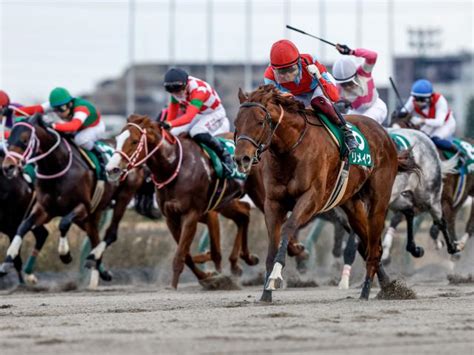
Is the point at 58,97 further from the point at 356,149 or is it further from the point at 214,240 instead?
the point at 356,149

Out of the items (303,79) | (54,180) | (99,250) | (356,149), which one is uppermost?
(303,79)

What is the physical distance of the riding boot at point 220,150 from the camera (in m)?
14.6

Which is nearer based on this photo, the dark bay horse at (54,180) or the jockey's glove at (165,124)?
the jockey's glove at (165,124)

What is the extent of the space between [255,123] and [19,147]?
16.6 ft

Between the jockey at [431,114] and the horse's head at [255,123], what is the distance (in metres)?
6.36

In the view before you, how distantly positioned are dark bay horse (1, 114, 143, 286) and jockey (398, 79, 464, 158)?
438 cm

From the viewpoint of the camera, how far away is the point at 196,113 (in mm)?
14258

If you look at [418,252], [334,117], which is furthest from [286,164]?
[418,252]

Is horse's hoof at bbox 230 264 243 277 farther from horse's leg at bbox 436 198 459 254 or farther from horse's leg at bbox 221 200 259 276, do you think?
horse's leg at bbox 436 198 459 254

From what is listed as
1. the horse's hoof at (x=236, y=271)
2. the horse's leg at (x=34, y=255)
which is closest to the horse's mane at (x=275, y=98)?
the horse's hoof at (x=236, y=271)

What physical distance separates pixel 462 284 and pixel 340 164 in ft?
12.7

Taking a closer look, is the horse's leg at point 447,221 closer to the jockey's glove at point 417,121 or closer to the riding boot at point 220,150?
the jockey's glove at point 417,121

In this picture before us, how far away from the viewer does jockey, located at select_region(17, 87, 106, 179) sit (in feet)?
50.1

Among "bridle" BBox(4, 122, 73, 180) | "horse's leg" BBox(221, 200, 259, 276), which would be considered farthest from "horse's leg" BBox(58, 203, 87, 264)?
"horse's leg" BBox(221, 200, 259, 276)
